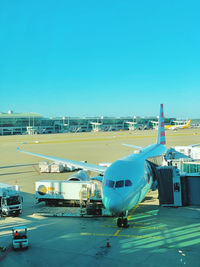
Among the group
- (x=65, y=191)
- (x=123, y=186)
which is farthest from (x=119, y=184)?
(x=65, y=191)

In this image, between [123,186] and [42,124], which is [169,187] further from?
[42,124]

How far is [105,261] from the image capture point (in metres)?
12.7

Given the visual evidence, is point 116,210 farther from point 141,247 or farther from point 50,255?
point 50,255

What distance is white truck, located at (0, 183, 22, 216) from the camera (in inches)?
789

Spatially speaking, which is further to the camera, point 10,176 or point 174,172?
point 10,176

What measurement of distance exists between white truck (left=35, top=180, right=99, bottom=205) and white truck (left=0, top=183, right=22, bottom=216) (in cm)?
225

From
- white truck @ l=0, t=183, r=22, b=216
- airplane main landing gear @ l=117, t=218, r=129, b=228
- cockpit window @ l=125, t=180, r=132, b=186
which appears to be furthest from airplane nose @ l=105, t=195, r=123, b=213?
white truck @ l=0, t=183, r=22, b=216

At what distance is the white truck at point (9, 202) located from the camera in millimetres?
20031

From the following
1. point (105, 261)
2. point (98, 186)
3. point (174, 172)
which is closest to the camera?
point (105, 261)

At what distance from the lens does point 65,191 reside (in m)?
22.3

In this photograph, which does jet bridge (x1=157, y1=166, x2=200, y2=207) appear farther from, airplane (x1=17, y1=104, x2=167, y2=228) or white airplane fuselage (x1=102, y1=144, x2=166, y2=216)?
white airplane fuselage (x1=102, y1=144, x2=166, y2=216)

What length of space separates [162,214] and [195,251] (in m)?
6.36

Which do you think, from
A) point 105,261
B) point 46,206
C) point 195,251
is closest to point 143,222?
point 195,251

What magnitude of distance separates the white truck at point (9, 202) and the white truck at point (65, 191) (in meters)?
2.25
